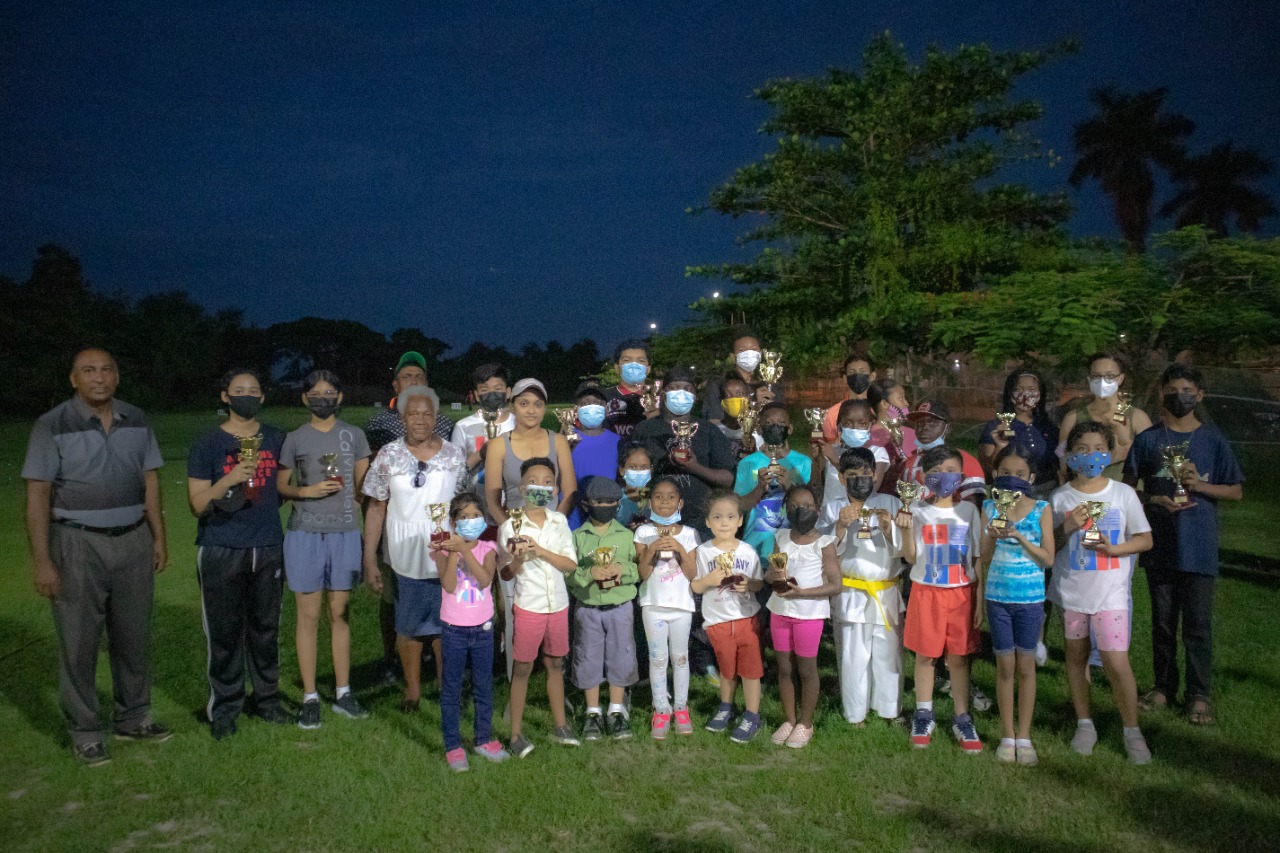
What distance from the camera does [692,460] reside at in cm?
641

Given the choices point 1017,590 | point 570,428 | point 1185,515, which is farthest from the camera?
point 570,428

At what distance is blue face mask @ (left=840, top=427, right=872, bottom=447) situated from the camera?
239 inches

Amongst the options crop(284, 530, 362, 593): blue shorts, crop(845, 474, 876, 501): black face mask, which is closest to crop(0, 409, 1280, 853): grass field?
crop(284, 530, 362, 593): blue shorts

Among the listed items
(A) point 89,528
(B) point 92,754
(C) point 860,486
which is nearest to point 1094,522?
(C) point 860,486

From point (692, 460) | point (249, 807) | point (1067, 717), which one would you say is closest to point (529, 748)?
point (249, 807)

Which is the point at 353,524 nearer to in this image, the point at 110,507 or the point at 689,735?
the point at 110,507

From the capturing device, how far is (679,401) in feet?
21.2

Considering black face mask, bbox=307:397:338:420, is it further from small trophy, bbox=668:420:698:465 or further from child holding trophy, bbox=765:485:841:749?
child holding trophy, bbox=765:485:841:749

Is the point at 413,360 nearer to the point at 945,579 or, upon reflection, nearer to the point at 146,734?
the point at 146,734

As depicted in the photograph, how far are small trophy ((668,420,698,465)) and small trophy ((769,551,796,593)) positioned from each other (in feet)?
3.45

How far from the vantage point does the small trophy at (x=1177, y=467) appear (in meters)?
5.71

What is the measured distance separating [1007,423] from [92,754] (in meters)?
6.09

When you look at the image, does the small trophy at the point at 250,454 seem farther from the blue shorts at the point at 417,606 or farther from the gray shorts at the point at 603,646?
the gray shorts at the point at 603,646

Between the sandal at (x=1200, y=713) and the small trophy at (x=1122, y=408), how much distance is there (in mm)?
1859
